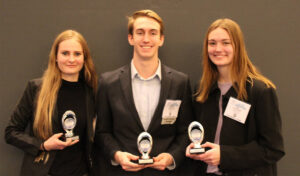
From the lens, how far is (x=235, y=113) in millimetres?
2264

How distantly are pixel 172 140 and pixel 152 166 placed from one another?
35cm

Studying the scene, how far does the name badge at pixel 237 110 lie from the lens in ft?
7.34

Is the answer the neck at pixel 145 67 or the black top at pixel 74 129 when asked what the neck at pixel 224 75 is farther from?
the black top at pixel 74 129

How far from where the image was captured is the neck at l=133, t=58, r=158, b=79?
8.18ft

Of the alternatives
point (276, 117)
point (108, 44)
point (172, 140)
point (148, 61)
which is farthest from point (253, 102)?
point (108, 44)

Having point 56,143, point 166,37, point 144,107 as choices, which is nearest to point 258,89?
point 144,107

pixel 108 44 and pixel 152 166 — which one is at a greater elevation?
pixel 108 44

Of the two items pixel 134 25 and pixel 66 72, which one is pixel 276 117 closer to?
pixel 134 25

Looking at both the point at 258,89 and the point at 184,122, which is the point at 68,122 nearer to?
the point at 184,122

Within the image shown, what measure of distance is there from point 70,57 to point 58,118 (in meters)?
0.60

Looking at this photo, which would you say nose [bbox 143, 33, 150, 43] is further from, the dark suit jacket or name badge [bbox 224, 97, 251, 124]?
name badge [bbox 224, 97, 251, 124]

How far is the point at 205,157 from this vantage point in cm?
218

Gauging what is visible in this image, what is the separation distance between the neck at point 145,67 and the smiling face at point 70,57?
0.57 metres

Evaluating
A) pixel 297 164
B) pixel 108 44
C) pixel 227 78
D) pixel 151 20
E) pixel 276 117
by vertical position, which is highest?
pixel 151 20
